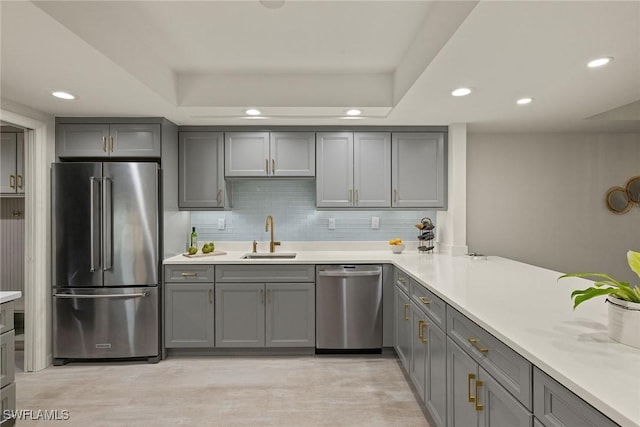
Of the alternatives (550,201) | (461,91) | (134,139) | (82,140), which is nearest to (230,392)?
(134,139)

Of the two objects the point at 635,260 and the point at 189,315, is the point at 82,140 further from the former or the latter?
the point at 635,260

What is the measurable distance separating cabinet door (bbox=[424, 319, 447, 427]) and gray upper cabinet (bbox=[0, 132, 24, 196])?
146 inches

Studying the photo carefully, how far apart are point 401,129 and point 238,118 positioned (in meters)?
1.61

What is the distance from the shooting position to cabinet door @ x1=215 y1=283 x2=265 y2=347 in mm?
3328

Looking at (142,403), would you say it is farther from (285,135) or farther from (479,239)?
(479,239)

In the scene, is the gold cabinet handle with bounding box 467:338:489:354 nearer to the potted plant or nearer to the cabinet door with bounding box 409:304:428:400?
the potted plant

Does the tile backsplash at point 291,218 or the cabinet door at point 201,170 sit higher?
the cabinet door at point 201,170

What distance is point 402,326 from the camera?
9.72 feet

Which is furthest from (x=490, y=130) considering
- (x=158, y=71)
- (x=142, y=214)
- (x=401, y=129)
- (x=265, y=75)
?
(x=142, y=214)

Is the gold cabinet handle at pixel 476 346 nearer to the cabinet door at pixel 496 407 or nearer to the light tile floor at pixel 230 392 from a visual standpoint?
the cabinet door at pixel 496 407

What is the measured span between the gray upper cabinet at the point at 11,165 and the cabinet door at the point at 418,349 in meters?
3.59

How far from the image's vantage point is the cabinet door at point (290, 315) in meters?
3.34

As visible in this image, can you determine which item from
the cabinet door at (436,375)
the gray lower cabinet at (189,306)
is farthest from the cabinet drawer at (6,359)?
the cabinet door at (436,375)

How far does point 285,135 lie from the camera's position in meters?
3.62
